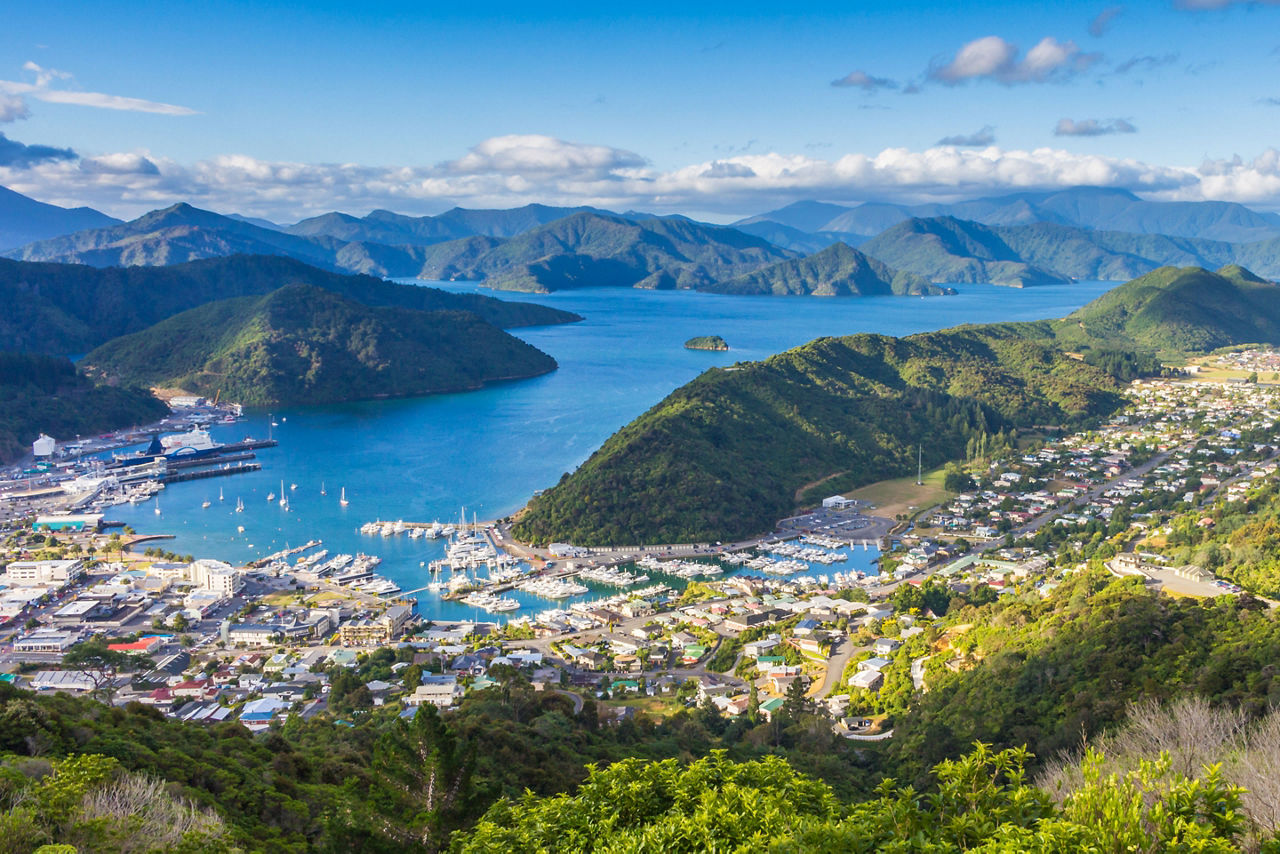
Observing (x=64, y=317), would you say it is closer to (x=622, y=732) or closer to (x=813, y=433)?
(x=813, y=433)

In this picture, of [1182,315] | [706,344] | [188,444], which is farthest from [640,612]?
[1182,315]

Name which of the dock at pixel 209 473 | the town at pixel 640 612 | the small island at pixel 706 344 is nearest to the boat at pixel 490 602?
the town at pixel 640 612

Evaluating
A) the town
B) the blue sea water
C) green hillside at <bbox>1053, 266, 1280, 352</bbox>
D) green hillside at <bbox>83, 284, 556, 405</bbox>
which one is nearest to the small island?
the blue sea water

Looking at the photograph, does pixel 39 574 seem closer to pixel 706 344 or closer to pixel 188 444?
pixel 188 444

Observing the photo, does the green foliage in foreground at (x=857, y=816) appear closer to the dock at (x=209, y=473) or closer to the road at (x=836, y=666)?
the road at (x=836, y=666)

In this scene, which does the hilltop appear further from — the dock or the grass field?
the dock

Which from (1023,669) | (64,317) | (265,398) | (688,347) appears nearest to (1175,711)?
(1023,669)
